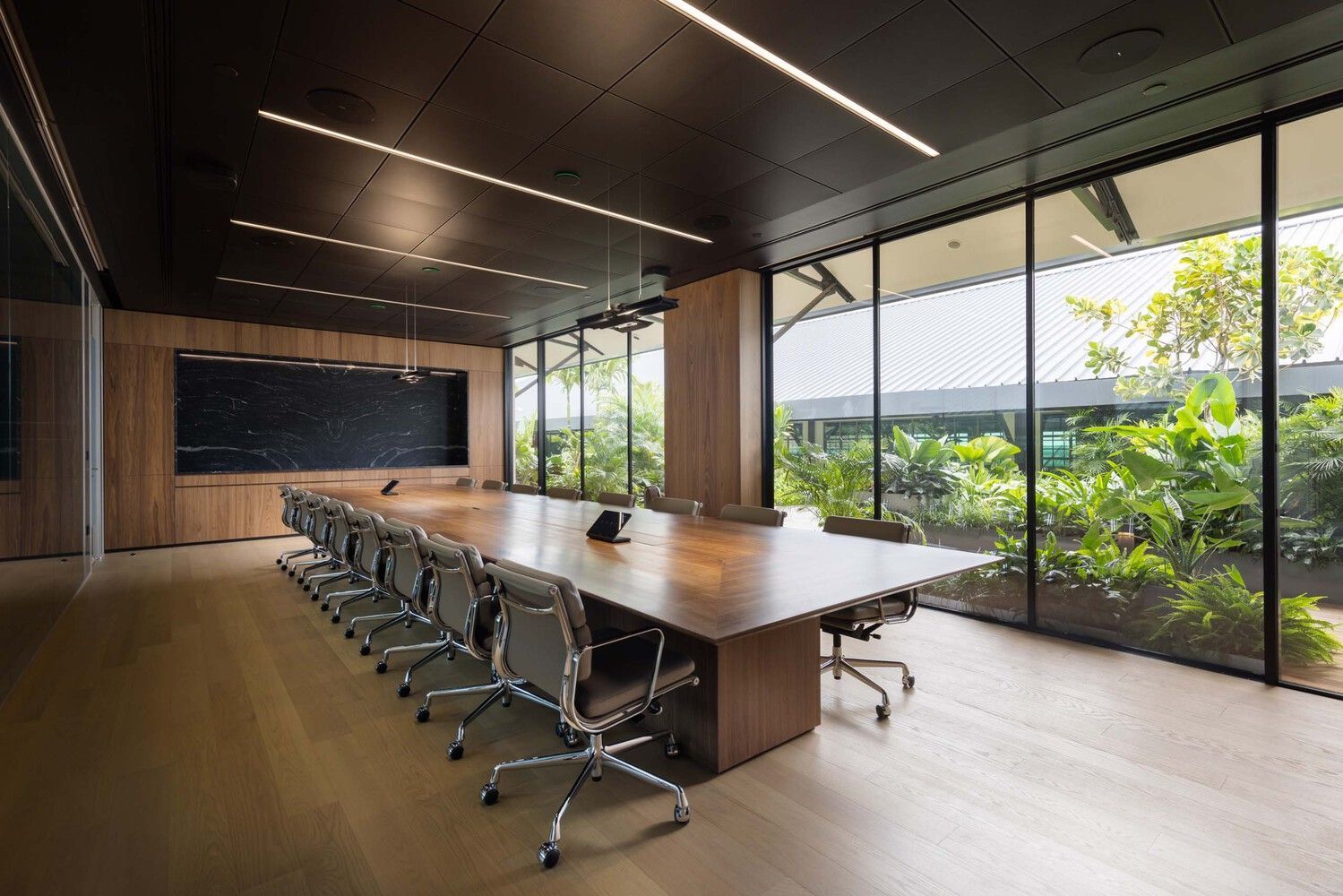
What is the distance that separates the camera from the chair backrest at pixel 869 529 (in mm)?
3496

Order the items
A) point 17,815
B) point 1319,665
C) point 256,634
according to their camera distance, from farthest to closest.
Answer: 1. point 256,634
2. point 1319,665
3. point 17,815

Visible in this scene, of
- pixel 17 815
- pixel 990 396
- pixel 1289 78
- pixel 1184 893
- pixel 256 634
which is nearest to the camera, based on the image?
pixel 1184 893

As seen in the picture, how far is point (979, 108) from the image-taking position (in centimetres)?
323

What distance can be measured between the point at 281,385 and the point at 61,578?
4.53m

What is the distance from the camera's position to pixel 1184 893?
180cm

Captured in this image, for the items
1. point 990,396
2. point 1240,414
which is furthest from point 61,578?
point 1240,414

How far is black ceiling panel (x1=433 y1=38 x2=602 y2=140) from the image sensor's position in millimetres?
2844

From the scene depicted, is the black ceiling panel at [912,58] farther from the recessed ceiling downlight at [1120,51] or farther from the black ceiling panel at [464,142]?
the black ceiling panel at [464,142]

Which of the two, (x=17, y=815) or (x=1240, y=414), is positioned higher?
(x=1240, y=414)

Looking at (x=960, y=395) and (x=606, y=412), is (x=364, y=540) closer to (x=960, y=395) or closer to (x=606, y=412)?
(x=960, y=395)

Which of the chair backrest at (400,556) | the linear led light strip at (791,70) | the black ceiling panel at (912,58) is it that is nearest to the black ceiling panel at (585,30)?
the linear led light strip at (791,70)

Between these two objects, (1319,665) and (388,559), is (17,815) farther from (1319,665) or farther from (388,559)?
(1319,665)

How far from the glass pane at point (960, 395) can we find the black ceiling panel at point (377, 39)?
388 cm

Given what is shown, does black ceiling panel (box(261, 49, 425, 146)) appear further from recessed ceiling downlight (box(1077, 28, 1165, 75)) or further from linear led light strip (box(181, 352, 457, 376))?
linear led light strip (box(181, 352, 457, 376))
